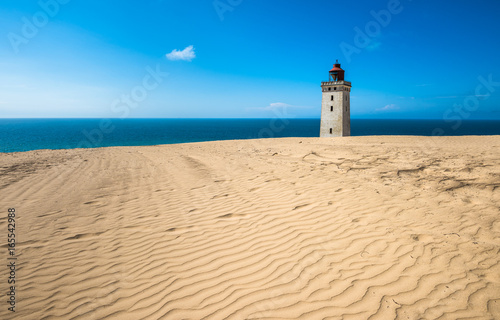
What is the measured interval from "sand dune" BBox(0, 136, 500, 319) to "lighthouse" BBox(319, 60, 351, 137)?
74.7 ft

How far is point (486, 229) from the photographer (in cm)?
436

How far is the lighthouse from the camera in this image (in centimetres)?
2952

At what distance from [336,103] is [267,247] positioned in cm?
2908

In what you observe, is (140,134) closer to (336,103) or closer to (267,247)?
(336,103)

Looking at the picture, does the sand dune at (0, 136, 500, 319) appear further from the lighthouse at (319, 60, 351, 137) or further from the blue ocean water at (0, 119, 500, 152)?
the blue ocean water at (0, 119, 500, 152)

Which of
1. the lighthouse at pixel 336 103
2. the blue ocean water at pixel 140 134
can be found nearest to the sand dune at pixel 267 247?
the lighthouse at pixel 336 103

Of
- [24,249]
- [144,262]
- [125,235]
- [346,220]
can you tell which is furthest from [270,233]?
[24,249]

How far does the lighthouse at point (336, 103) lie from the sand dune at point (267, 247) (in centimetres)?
2276

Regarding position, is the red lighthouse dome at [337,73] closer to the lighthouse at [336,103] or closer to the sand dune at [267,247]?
the lighthouse at [336,103]

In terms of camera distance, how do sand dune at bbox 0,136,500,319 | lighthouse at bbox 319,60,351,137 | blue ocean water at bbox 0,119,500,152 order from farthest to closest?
blue ocean water at bbox 0,119,500,152, lighthouse at bbox 319,60,351,137, sand dune at bbox 0,136,500,319

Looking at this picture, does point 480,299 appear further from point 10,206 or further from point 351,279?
point 10,206

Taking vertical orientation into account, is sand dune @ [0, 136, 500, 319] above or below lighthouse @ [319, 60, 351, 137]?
below

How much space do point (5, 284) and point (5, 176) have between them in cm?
906

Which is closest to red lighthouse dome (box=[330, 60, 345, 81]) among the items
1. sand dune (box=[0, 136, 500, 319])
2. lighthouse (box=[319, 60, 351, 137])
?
lighthouse (box=[319, 60, 351, 137])
